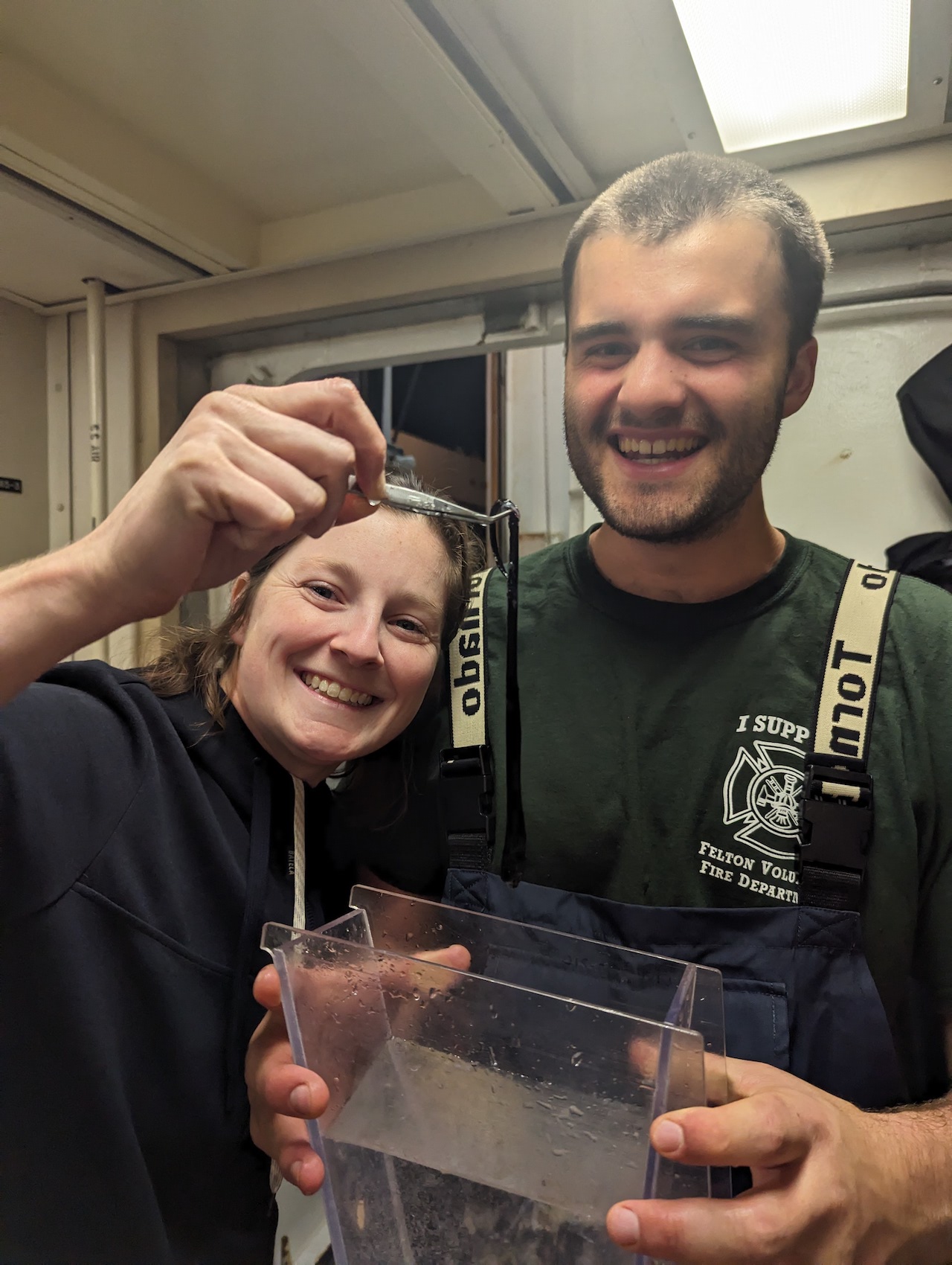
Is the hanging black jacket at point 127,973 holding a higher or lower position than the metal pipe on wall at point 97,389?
lower

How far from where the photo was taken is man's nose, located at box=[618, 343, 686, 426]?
658 millimetres

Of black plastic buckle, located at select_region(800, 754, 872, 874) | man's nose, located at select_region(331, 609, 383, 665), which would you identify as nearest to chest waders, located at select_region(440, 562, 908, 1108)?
black plastic buckle, located at select_region(800, 754, 872, 874)

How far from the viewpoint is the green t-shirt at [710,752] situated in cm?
66

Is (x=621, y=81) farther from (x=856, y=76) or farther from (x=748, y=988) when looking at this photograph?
(x=748, y=988)

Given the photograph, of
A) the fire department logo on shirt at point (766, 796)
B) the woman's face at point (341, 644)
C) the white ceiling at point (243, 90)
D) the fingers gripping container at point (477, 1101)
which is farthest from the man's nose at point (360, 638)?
the white ceiling at point (243, 90)

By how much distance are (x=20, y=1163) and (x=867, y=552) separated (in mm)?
995

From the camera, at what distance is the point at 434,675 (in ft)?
2.59

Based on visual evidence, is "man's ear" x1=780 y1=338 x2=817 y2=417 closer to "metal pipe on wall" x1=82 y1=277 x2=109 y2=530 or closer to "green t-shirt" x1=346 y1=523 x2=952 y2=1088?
"green t-shirt" x1=346 y1=523 x2=952 y2=1088

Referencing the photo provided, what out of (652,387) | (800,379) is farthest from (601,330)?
(800,379)

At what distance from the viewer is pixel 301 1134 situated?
22.2 inches

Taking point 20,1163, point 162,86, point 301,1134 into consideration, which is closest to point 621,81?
point 162,86

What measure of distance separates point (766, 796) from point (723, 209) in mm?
556

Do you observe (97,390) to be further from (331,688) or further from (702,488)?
(702,488)

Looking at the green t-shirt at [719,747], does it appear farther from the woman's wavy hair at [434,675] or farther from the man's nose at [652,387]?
the man's nose at [652,387]
